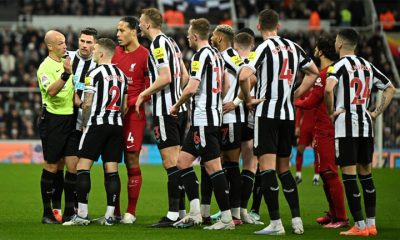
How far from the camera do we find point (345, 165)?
9703 mm

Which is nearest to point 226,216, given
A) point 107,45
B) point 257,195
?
point 257,195

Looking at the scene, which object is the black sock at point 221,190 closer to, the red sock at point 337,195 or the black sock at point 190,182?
the black sock at point 190,182

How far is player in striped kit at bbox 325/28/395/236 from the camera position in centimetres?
969

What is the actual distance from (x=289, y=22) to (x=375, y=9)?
13.0ft

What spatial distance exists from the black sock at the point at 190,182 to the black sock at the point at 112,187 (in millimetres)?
809

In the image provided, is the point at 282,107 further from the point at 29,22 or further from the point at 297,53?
the point at 29,22

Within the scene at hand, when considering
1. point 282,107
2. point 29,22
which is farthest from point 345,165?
point 29,22

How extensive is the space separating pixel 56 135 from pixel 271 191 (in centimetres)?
269

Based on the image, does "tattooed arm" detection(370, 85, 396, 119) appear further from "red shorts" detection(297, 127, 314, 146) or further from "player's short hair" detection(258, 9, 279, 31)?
"red shorts" detection(297, 127, 314, 146)

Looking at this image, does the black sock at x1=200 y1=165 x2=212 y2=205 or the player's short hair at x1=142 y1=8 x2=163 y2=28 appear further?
the black sock at x1=200 y1=165 x2=212 y2=205

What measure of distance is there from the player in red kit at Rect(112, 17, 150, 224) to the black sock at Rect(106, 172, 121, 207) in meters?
0.36

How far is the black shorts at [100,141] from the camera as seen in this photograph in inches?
401

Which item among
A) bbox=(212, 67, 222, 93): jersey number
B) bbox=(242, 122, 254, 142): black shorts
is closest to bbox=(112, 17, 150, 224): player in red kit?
bbox=(212, 67, 222, 93): jersey number

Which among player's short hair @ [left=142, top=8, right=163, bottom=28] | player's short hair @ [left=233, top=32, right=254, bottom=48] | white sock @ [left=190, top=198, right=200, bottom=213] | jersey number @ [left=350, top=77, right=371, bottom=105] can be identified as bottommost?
white sock @ [left=190, top=198, right=200, bottom=213]
